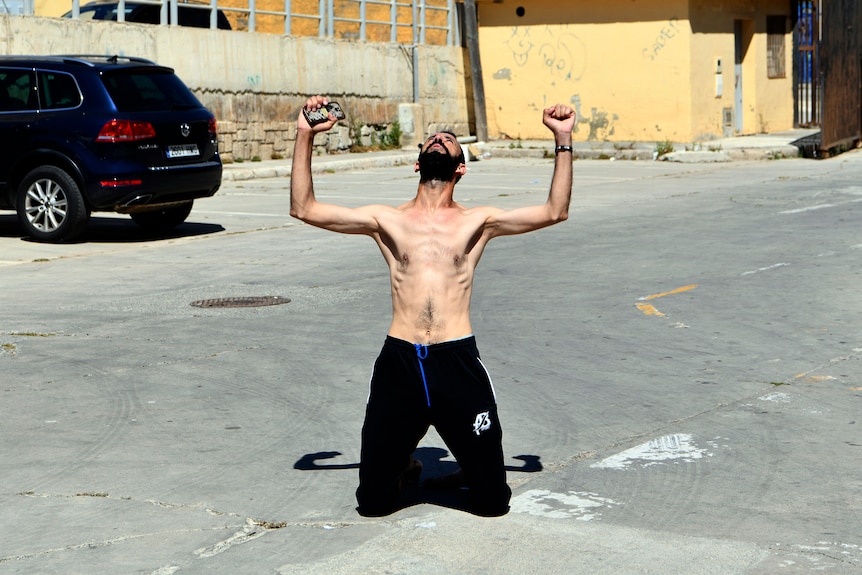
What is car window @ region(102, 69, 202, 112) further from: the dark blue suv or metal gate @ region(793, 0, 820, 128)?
metal gate @ region(793, 0, 820, 128)

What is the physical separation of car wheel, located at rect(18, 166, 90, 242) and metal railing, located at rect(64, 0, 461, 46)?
13.0 meters

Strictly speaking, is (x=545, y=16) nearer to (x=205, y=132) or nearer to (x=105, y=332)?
(x=205, y=132)

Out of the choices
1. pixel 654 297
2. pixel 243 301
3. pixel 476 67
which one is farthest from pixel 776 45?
pixel 243 301

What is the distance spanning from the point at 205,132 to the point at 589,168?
1262cm

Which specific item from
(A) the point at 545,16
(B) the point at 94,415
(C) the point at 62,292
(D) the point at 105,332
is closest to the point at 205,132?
(C) the point at 62,292

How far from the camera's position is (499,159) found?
97.5 ft

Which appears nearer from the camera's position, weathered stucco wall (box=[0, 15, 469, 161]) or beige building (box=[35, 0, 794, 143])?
weathered stucco wall (box=[0, 15, 469, 161])

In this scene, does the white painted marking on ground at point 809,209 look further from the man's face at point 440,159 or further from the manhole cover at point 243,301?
the man's face at point 440,159

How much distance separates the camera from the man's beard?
519cm

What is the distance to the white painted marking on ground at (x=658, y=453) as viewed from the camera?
588 centimetres

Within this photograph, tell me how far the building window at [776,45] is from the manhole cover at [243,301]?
2552cm

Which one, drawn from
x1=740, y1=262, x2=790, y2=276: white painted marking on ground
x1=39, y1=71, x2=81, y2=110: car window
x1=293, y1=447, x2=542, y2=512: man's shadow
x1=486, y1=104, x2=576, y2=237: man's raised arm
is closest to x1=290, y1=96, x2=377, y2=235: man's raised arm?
x1=486, y1=104, x2=576, y2=237: man's raised arm

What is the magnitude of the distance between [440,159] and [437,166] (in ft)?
0.11

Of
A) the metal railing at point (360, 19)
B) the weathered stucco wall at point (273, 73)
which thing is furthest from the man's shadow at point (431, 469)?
the metal railing at point (360, 19)
